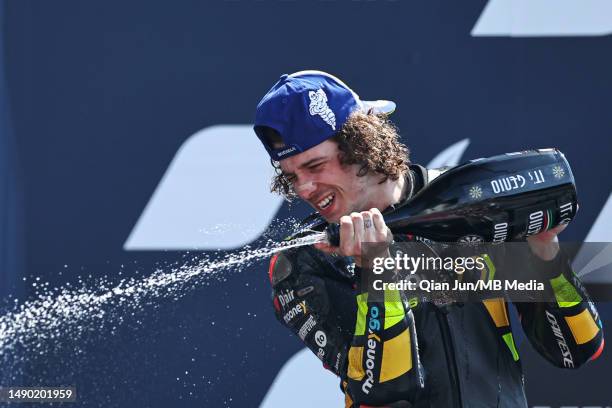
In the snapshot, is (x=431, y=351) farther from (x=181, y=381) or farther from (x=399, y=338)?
(x=181, y=381)

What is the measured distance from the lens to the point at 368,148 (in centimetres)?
178

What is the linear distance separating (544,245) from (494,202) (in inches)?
6.5

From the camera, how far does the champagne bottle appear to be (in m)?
1.72

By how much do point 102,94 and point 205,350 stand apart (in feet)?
2.80

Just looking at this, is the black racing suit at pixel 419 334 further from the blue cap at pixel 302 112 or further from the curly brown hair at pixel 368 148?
the blue cap at pixel 302 112

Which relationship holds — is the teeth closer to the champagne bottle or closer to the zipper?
the champagne bottle

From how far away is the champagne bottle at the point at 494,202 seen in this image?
1.72 meters

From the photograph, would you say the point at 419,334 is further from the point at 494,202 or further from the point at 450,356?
the point at 494,202

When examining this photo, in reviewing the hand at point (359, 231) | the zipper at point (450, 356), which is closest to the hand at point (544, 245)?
the zipper at point (450, 356)

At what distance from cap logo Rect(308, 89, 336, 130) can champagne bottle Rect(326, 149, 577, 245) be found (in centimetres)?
22

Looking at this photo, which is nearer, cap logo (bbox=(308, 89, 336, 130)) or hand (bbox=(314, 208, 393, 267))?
hand (bbox=(314, 208, 393, 267))

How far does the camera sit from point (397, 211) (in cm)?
175

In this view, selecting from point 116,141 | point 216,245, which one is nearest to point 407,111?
point 216,245

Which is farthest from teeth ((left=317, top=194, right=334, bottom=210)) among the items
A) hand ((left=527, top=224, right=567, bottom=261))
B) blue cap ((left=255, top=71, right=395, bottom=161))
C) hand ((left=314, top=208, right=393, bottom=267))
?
hand ((left=527, top=224, right=567, bottom=261))
